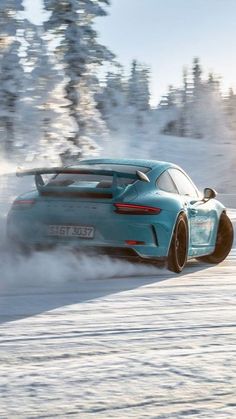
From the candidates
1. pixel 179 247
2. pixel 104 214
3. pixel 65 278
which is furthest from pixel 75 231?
pixel 179 247

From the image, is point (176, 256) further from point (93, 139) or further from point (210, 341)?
point (93, 139)

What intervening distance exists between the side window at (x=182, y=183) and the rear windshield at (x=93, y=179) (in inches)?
23.4

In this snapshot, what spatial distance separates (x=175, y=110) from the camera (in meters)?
144

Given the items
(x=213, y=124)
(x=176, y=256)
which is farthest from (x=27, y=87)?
(x=213, y=124)

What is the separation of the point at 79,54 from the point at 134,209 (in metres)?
25.6

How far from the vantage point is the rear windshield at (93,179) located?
341 inches

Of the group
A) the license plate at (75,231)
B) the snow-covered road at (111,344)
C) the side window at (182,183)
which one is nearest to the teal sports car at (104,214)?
the license plate at (75,231)

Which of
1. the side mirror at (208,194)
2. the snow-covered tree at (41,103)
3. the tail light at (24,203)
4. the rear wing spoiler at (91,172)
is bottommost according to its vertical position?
the snow-covered tree at (41,103)

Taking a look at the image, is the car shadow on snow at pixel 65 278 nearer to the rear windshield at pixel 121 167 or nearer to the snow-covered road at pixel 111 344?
the snow-covered road at pixel 111 344

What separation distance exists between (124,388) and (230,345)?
1.33 metres

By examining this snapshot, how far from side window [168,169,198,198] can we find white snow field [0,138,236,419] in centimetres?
128

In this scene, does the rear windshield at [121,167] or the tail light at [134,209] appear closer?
the tail light at [134,209]

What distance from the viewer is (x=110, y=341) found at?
518cm

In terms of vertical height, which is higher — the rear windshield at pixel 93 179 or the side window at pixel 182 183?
the rear windshield at pixel 93 179
